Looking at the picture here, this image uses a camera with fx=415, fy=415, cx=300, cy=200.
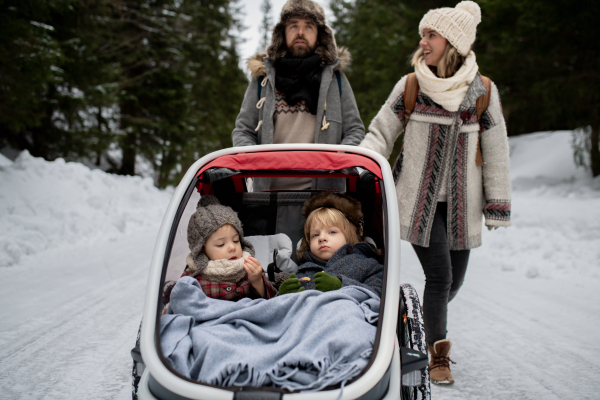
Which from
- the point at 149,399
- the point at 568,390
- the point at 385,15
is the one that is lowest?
the point at 568,390

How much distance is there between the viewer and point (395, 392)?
1.40m

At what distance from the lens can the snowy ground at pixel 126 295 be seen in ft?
7.57

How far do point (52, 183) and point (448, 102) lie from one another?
6763 mm

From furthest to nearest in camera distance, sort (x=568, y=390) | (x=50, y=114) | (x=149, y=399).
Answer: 1. (x=50, y=114)
2. (x=568, y=390)
3. (x=149, y=399)

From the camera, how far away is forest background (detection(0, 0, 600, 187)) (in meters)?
6.15

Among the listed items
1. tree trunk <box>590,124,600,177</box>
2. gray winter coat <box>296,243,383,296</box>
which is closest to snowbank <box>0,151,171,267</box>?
gray winter coat <box>296,243,383,296</box>

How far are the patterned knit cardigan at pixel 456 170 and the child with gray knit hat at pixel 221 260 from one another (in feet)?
2.95

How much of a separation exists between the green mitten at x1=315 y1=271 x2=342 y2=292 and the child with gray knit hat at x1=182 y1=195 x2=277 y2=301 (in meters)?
0.30

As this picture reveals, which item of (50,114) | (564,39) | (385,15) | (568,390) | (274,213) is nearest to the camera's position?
(568,390)

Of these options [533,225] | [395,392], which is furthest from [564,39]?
[395,392]

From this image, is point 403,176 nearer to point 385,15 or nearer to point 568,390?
point 568,390

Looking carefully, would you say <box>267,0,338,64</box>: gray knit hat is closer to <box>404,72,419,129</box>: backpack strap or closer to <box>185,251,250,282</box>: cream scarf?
<box>404,72,419,129</box>: backpack strap

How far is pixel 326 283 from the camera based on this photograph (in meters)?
1.86

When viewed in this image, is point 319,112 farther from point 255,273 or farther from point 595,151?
point 595,151
